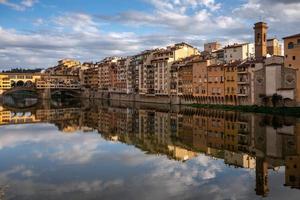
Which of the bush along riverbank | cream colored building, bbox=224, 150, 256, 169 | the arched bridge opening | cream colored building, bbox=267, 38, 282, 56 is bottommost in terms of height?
cream colored building, bbox=224, 150, 256, 169

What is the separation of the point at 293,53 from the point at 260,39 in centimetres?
1265

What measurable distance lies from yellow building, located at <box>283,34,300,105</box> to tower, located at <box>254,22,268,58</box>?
1070 centimetres

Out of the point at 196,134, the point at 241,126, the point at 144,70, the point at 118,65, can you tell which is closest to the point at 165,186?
the point at 196,134

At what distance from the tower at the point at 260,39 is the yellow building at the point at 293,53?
10.7m

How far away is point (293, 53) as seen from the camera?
3794 centimetres

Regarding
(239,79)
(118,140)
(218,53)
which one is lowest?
(118,140)

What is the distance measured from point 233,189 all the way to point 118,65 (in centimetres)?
7120

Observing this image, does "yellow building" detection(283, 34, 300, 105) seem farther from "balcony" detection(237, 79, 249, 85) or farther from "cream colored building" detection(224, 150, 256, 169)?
"cream colored building" detection(224, 150, 256, 169)

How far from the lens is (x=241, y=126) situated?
28.5 metres

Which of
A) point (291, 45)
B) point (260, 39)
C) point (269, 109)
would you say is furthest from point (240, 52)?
point (269, 109)

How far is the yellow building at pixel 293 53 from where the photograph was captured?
123 ft

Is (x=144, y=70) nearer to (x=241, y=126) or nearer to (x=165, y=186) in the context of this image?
(x=241, y=126)

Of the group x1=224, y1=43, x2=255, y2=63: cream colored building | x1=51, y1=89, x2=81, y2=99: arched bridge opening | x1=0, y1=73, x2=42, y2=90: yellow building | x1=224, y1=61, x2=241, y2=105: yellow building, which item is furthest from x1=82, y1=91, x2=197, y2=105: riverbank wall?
x1=0, y1=73, x2=42, y2=90: yellow building

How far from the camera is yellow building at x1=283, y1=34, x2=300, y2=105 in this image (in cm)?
3749
